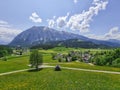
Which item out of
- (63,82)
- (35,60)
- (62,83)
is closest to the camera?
(62,83)

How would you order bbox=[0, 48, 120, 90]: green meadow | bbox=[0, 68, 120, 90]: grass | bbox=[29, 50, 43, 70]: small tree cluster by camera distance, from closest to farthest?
bbox=[0, 68, 120, 90]: grass < bbox=[0, 48, 120, 90]: green meadow < bbox=[29, 50, 43, 70]: small tree cluster

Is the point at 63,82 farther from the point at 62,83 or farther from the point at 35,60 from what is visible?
the point at 35,60

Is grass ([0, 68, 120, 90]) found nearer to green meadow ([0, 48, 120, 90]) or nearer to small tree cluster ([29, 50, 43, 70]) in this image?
green meadow ([0, 48, 120, 90])

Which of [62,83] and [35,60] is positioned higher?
[35,60]

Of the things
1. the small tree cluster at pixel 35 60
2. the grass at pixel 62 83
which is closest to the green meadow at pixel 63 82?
the grass at pixel 62 83

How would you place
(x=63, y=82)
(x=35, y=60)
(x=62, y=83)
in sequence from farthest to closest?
1. (x=35, y=60)
2. (x=63, y=82)
3. (x=62, y=83)

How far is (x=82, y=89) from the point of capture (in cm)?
4297

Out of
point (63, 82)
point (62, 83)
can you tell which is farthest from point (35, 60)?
point (62, 83)

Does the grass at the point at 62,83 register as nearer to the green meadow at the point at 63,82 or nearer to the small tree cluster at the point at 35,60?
the green meadow at the point at 63,82

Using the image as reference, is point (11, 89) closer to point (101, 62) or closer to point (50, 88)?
point (50, 88)

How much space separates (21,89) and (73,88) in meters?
10.5

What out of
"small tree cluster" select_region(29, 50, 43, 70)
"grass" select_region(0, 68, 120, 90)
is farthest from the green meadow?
"small tree cluster" select_region(29, 50, 43, 70)

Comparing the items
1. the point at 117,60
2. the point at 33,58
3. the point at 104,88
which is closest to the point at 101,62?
the point at 117,60

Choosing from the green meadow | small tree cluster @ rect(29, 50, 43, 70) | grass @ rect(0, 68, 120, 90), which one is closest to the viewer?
grass @ rect(0, 68, 120, 90)
